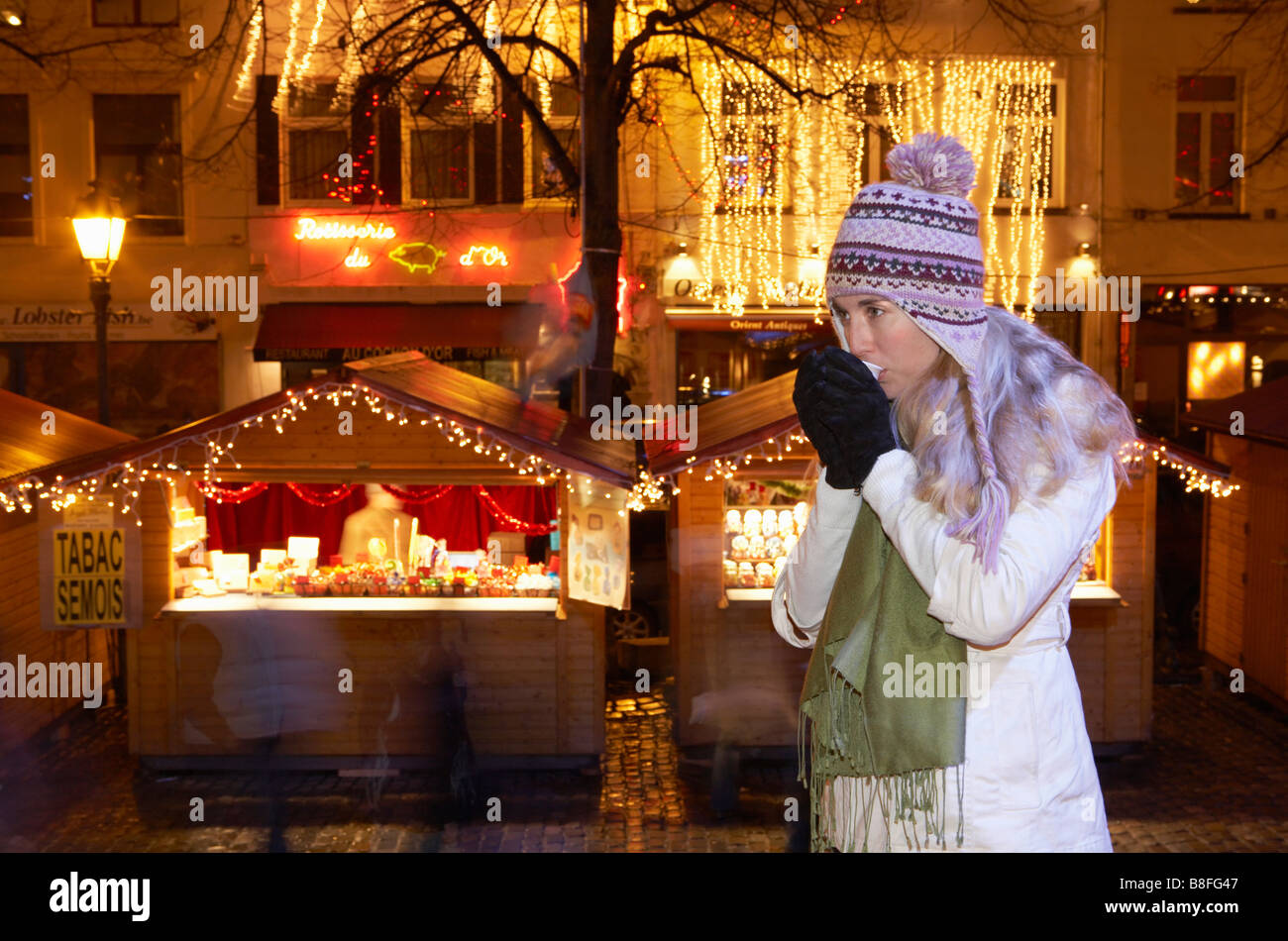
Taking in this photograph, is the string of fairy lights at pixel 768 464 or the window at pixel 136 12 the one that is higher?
the window at pixel 136 12

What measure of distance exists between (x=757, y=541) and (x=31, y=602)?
223 inches

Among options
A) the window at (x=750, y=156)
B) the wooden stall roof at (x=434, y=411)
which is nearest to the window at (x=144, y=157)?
the window at (x=750, y=156)

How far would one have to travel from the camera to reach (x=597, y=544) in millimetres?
8648

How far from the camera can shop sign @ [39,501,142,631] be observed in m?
8.84

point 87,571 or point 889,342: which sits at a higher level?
point 889,342

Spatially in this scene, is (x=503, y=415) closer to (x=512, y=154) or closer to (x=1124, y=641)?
(x=1124, y=641)

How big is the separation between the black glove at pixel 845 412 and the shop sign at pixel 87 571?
→ 7805 mm

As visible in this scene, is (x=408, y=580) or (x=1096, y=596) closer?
(x=1096, y=596)

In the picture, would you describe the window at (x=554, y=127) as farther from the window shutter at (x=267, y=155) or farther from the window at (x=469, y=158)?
the window shutter at (x=267, y=155)

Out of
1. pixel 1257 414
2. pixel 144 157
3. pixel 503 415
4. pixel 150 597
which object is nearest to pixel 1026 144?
pixel 1257 414

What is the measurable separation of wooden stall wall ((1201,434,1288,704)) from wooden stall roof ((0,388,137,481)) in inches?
375

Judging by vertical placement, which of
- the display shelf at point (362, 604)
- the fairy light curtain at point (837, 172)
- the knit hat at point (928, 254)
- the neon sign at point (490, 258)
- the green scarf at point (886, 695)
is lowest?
the display shelf at point (362, 604)

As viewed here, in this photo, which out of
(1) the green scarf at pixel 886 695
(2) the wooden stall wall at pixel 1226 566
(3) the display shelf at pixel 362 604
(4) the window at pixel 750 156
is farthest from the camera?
(4) the window at pixel 750 156

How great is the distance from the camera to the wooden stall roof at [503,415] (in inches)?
328
